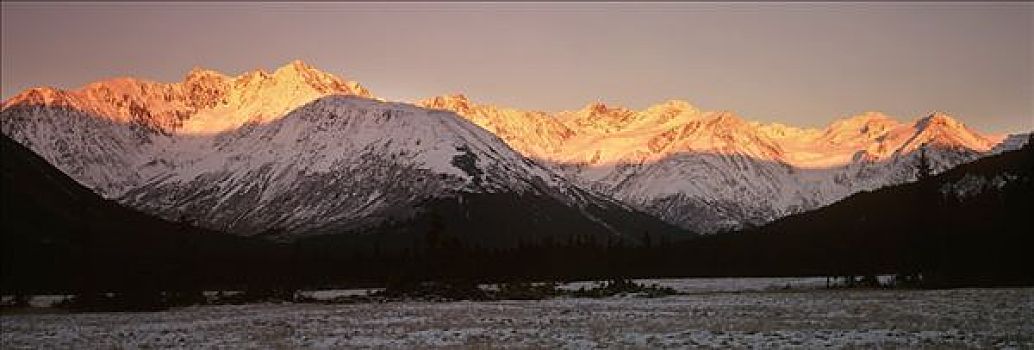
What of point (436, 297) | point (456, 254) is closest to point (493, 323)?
point (436, 297)

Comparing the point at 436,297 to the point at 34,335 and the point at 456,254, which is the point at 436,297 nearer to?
the point at 456,254

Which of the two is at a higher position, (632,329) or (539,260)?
(539,260)

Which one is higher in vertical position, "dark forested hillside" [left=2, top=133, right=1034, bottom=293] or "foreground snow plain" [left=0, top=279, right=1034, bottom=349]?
"dark forested hillside" [left=2, top=133, right=1034, bottom=293]

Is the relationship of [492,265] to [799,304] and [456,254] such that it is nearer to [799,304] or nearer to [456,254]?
[456,254]

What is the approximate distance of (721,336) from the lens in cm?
3853

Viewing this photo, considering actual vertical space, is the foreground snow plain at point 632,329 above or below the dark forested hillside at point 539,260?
below

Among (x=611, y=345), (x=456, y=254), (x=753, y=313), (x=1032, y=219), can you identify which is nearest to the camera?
(x=611, y=345)

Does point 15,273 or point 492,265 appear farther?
point 492,265

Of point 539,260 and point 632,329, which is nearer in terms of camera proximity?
point 632,329

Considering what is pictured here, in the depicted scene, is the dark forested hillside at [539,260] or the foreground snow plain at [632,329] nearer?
the foreground snow plain at [632,329]

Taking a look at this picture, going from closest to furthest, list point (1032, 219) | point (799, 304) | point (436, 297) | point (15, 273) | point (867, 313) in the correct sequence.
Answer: point (867, 313)
point (799, 304)
point (1032, 219)
point (436, 297)
point (15, 273)

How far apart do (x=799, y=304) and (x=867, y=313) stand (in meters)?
11.8

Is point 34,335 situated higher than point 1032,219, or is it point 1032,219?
point 1032,219

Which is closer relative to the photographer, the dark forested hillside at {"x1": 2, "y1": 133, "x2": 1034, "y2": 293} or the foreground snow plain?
the foreground snow plain
